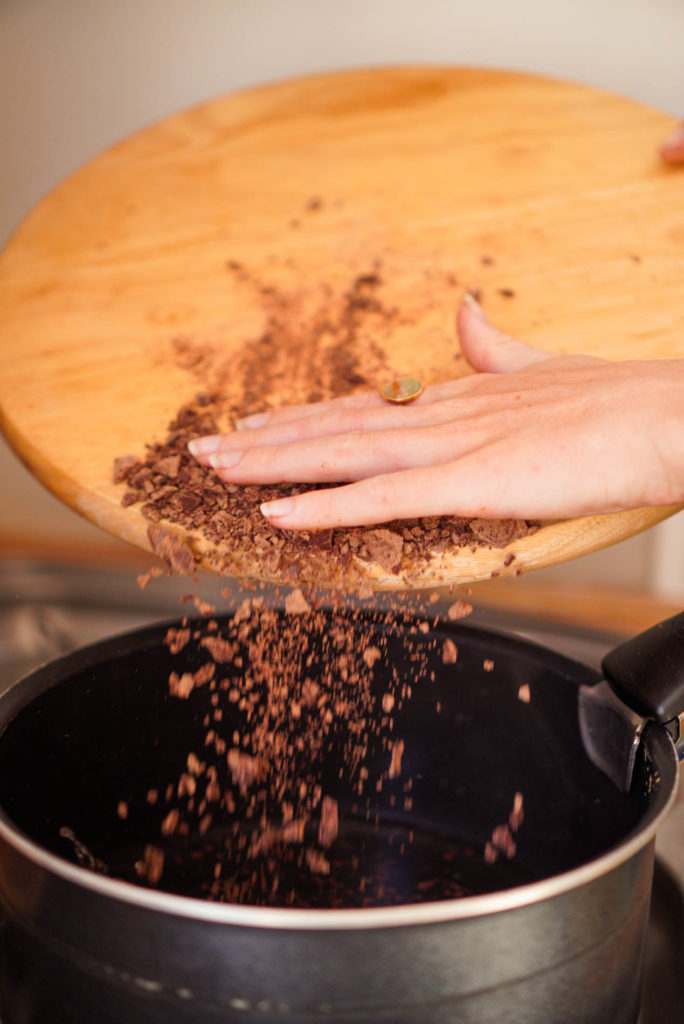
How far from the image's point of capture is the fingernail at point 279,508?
56 cm

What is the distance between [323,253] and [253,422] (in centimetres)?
22

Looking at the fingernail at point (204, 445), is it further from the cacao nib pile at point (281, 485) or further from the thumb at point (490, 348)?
the thumb at point (490, 348)

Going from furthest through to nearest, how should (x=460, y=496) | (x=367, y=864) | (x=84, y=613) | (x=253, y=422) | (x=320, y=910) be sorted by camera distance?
(x=84, y=613) < (x=367, y=864) < (x=253, y=422) < (x=460, y=496) < (x=320, y=910)

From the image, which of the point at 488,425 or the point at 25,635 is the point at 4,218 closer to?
the point at 25,635

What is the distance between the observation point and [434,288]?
0.78 metres

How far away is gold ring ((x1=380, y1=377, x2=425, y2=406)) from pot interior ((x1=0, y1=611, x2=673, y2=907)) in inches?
6.7

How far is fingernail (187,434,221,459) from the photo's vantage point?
0.64 metres

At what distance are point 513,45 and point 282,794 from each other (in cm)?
85

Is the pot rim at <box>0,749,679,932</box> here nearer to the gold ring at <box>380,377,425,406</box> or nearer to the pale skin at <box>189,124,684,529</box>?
the pale skin at <box>189,124,684,529</box>

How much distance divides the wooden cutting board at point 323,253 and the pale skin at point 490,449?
0.17 ft

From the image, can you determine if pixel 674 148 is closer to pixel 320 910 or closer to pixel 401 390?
pixel 401 390

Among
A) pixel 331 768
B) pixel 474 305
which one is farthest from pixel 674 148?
pixel 331 768

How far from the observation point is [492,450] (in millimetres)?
575

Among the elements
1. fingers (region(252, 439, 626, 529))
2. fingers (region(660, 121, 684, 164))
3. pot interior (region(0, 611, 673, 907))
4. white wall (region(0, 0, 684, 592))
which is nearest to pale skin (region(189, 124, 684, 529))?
fingers (region(252, 439, 626, 529))
